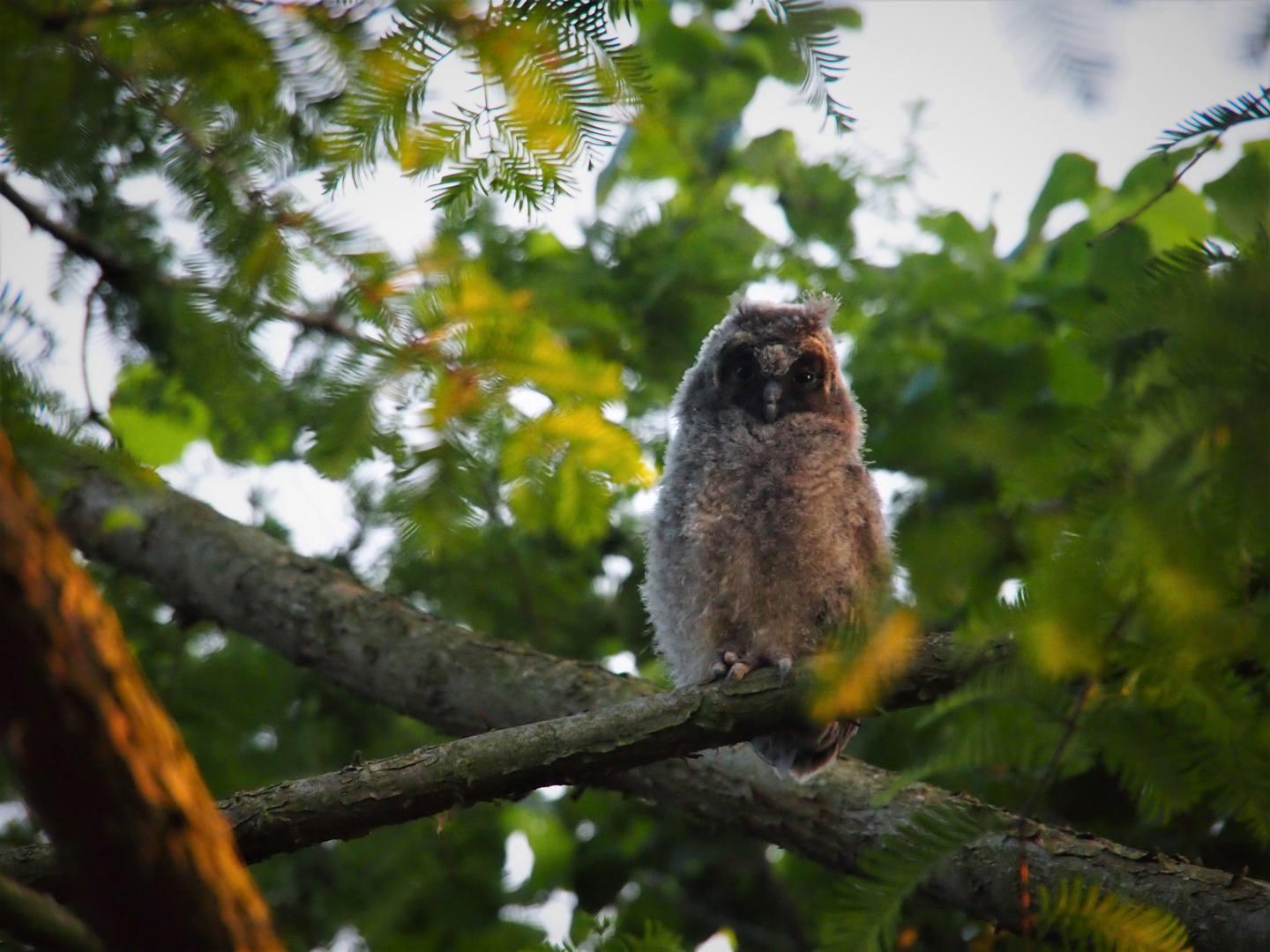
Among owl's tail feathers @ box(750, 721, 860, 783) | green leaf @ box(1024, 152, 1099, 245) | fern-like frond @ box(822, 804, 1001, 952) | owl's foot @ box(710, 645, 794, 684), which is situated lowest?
fern-like frond @ box(822, 804, 1001, 952)

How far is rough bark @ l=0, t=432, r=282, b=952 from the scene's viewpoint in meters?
1.04

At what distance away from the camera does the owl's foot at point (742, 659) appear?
2.59 meters

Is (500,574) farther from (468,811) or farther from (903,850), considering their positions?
(903,850)

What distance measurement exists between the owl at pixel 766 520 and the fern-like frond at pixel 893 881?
85 centimetres

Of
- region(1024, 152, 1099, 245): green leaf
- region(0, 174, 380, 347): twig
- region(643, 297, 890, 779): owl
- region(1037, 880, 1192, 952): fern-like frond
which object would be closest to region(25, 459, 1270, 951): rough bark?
region(643, 297, 890, 779): owl

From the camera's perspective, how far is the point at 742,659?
281 cm

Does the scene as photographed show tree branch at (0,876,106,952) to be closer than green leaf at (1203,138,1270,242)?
Yes

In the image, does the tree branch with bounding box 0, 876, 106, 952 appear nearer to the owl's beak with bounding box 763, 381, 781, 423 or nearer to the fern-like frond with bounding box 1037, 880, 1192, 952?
the fern-like frond with bounding box 1037, 880, 1192, 952

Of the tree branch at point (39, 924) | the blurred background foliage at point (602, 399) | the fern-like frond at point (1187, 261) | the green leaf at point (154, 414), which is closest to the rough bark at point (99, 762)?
the tree branch at point (39, 924)

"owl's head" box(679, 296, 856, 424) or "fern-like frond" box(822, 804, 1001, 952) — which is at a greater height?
"owl's head" box(679, 296, 856, 424)

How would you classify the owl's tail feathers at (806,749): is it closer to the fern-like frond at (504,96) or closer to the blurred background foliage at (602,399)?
the blurred background foliage at (602,399)

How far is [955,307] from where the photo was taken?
14.3 feet

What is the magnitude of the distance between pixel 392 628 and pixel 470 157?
1932 millimetres

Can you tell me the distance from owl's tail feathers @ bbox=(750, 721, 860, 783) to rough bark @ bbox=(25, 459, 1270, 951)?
9cm
